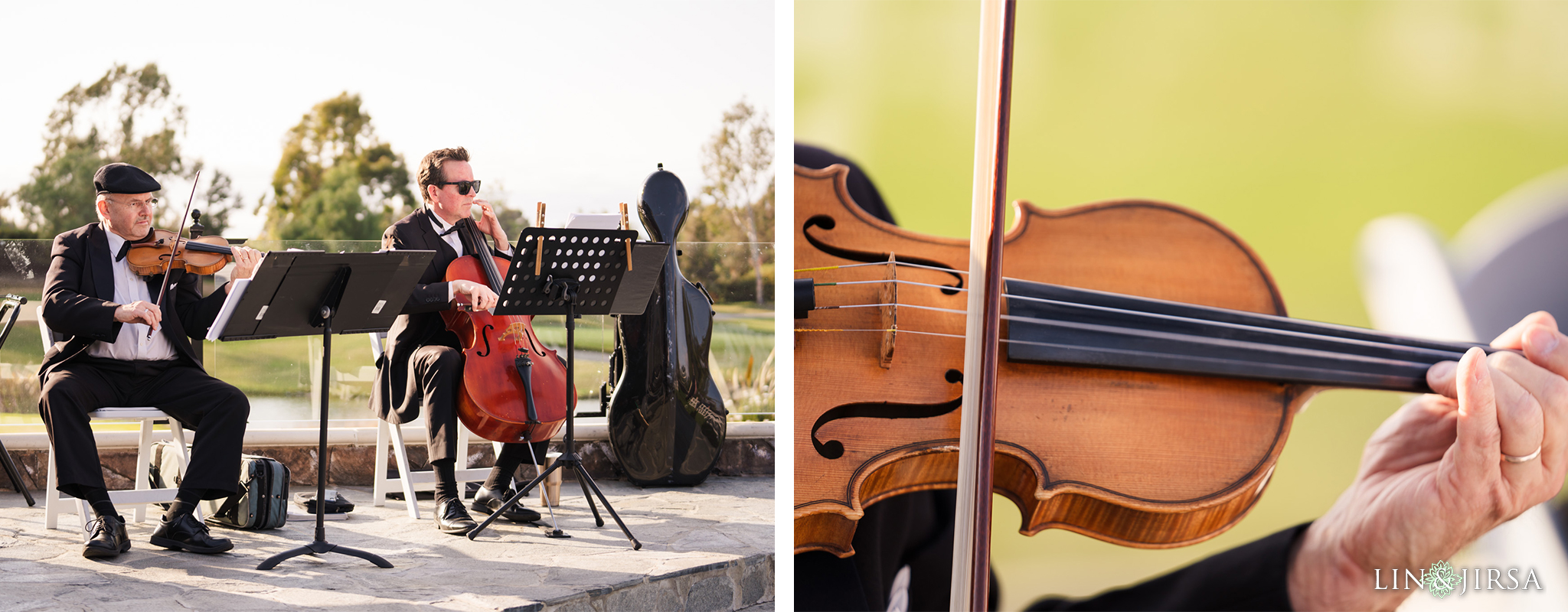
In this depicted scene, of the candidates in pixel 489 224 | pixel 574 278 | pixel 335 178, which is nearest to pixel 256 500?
pixel 489 224

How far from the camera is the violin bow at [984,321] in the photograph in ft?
4.94

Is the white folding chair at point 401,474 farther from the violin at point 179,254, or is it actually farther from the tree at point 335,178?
the tree at point 335,178

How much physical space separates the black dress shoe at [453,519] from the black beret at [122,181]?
3.61 feet

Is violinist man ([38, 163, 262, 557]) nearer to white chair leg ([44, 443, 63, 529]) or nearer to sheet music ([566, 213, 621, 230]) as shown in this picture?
white chair leg ([44, 443, 63, 529])

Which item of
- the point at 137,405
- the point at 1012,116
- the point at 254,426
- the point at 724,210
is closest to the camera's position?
the point at 1012,116

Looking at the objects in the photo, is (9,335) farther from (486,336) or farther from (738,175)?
(738,175)

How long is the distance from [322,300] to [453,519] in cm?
79

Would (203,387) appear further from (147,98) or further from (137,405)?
(147,98)

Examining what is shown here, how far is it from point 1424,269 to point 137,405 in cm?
309

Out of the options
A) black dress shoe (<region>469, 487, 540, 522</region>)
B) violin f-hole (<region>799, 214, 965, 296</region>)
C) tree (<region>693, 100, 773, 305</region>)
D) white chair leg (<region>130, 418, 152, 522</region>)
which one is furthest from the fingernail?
tree (<region>693, 100, 773, 305</region>)

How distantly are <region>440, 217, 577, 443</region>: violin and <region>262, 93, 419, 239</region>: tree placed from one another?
15116 mm

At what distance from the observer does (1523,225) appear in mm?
2098

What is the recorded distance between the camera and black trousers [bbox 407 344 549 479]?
2.76 meters

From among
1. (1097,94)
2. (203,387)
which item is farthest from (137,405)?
(1097,94)
